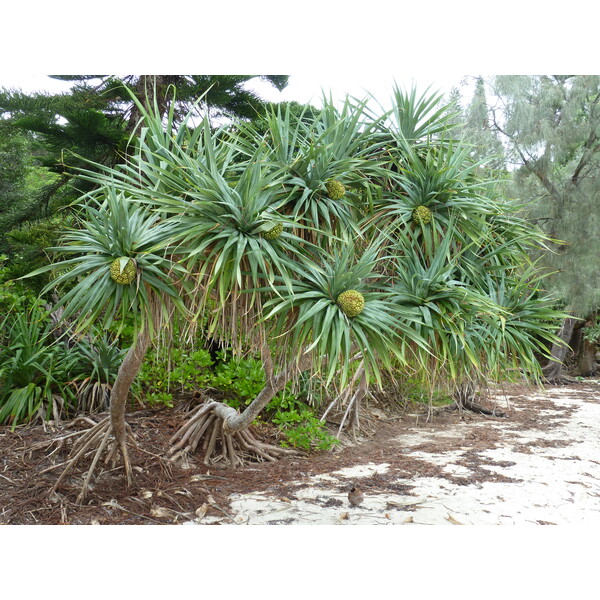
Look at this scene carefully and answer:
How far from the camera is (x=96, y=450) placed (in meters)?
2.81

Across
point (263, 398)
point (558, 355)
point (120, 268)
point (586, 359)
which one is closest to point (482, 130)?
point (558, 355)

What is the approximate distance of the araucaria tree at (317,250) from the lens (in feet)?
5.72

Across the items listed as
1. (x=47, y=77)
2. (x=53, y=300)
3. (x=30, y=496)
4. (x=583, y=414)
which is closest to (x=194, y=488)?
(x=30, y=496)

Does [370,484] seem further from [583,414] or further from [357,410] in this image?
[583,414]

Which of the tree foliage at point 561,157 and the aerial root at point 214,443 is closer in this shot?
the aerial root at point 214,443

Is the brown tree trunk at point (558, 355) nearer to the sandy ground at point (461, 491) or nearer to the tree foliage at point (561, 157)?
the tree foliage at point (561, 157)

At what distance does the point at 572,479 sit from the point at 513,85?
4107 millimetres

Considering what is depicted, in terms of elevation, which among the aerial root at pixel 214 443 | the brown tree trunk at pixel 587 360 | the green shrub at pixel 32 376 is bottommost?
the brown tree trunk at pixel 587 360

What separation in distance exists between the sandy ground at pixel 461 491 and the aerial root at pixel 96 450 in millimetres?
523

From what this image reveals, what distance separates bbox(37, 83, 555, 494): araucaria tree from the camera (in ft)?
5.72

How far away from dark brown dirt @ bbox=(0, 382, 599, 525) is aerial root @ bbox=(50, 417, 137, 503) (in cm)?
7

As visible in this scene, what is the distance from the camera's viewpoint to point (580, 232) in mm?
5625

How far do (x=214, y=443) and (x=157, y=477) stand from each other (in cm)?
46

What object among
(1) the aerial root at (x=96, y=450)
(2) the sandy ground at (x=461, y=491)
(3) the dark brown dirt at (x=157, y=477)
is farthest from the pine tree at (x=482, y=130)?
(1) the aerial root at (x=96, y=450)
